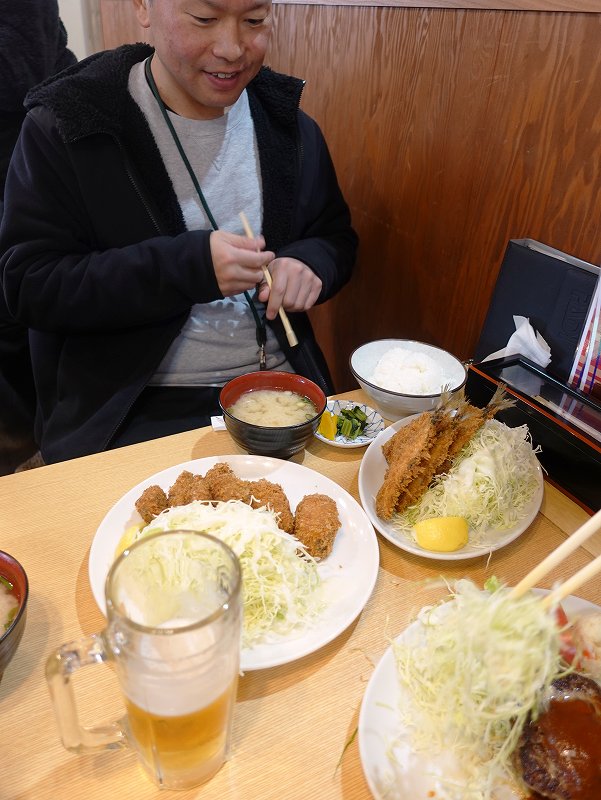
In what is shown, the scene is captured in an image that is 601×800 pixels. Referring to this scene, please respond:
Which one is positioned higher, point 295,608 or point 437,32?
point 437,32

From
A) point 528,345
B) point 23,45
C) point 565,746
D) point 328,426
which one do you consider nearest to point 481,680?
point 565,746

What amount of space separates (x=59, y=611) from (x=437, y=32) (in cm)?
204

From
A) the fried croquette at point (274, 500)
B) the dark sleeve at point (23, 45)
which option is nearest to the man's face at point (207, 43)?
the dark sleeve at point (23, 45)

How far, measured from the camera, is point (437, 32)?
6.44 feet

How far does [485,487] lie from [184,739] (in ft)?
2.59

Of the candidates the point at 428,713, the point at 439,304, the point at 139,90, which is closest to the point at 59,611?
the point at 428,713

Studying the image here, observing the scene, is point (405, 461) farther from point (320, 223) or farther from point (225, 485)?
point (320, 223)

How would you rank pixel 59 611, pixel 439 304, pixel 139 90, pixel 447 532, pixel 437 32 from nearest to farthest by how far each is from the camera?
pixel 59 611
pixel 447 532
pixel 139 90
pixel 437 32
pixel 439 304

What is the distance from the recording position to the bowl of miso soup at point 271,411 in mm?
1351

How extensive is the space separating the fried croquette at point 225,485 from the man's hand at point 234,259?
2.10 ft

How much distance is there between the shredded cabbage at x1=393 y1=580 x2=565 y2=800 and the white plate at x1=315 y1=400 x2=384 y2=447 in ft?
2.06

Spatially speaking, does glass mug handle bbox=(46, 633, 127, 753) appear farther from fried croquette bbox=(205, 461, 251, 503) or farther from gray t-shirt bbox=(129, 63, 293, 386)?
gray t-shirt bbox=(129, 63, 293, 386)

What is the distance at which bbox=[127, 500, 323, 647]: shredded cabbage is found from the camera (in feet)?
3.23

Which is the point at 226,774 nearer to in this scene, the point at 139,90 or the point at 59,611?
the point at 59,611
